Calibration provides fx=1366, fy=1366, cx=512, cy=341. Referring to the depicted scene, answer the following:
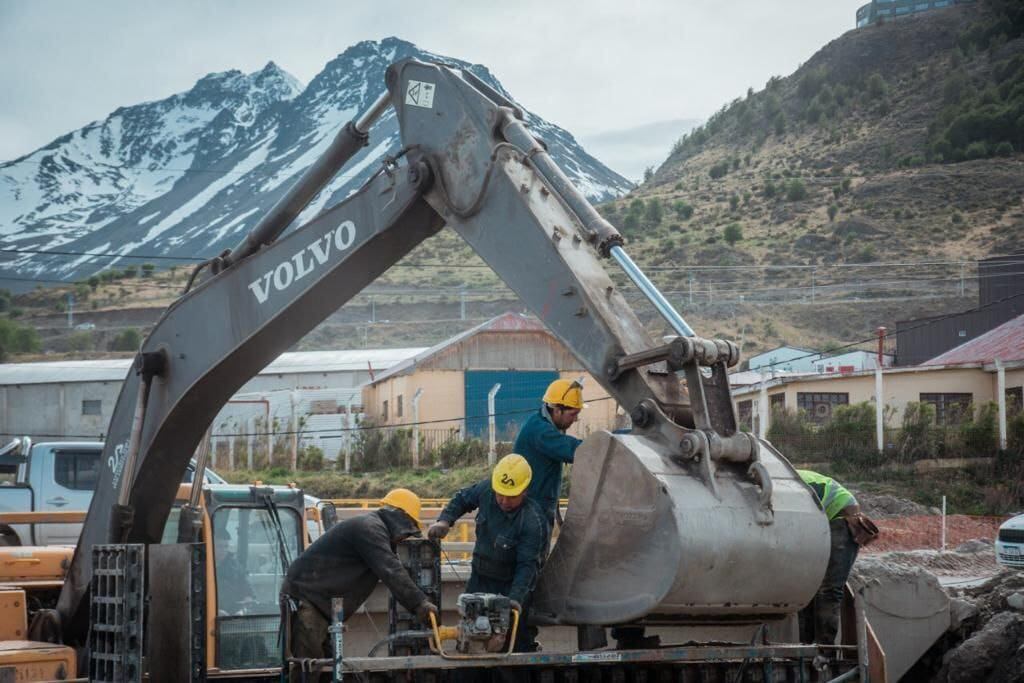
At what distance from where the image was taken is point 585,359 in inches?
295

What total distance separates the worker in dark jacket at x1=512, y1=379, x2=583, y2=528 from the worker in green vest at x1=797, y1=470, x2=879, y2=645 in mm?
1640

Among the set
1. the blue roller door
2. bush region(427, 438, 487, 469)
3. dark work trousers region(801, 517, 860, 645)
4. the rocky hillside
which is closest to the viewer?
dark work trousers region(801, 517, 860, 645)

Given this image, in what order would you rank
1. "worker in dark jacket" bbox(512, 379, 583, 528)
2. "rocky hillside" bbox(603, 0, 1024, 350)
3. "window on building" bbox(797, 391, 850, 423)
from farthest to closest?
"rocky hillside" bbox(603, 0, 1024, 350) → "window on building" bbox(797, 391, 850, 423) → "worker in dark jacket" bbox(512, 379, 583, 528)

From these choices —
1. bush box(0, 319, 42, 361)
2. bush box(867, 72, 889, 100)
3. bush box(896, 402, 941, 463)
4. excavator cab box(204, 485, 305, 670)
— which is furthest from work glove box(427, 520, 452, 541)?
bush box(867, 72, 889, 100)

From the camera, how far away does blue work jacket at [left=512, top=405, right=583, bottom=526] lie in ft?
26.6

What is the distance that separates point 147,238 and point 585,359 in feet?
575

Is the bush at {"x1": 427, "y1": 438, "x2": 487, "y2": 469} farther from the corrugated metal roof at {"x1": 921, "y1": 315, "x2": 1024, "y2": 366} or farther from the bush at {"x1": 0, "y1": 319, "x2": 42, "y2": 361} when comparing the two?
the bush at {"x1": 0, "y1": 319, "x2": 42, "y2": 361}

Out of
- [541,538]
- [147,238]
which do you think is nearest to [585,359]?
[541,538]

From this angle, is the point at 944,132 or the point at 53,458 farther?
the point at 944,132

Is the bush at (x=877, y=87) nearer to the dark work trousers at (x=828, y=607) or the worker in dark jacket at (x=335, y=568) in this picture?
the dark work trousers at (x=828, y=607)

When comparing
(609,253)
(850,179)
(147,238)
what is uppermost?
(147,238)

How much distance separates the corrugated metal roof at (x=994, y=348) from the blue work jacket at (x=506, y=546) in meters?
26.1

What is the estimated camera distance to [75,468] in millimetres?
15031

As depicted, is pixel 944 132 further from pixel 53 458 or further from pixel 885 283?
pixel 53 458
